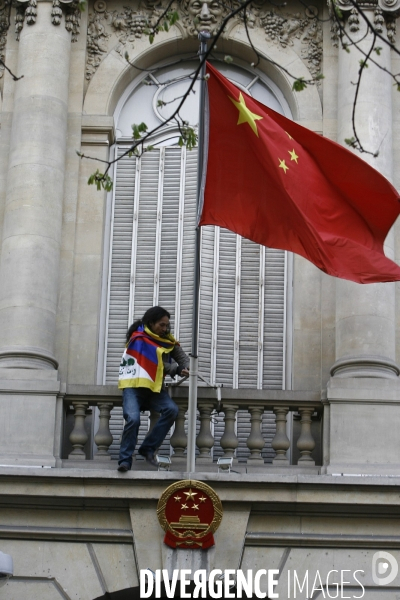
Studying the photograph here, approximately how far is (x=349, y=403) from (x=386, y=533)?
1568 mm

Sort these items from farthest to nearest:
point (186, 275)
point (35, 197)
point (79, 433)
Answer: point (186, 275) < point (35, 197) < point (79, 433)

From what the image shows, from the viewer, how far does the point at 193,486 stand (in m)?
14.8

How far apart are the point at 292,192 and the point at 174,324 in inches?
139

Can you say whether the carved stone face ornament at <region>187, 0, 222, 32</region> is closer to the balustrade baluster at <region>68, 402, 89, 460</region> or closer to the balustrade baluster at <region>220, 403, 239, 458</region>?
the balustrade baluster at <region>220, 403, 239, 458</region>

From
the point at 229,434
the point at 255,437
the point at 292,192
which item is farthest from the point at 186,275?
the point at 292,192

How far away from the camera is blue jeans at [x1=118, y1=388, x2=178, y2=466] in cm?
1548

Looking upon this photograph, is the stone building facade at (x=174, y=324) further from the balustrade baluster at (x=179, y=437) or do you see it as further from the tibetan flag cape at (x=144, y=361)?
the tibetan flag cape at (x=144, y=361)

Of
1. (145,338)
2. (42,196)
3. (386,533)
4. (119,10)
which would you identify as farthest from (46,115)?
(386,533)

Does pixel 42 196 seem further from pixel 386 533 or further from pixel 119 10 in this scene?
pixel 386 533

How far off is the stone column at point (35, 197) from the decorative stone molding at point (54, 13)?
29 mm

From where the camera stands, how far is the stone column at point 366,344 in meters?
15.7

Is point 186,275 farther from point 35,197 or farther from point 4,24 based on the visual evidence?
point 4,24

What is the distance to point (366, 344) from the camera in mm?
16344

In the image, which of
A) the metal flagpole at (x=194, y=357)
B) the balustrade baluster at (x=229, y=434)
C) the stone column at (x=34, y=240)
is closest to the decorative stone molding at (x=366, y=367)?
the balustrade baluster at (x=229, y=434)
